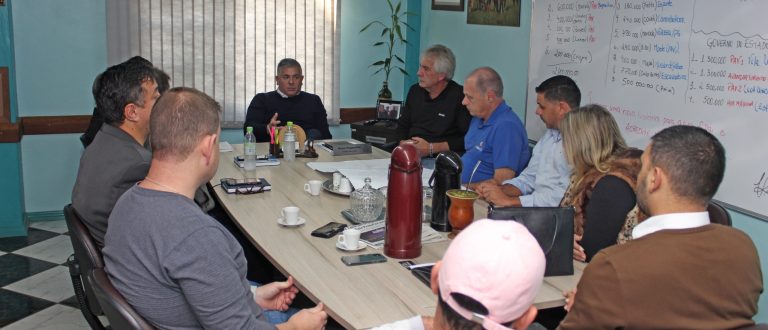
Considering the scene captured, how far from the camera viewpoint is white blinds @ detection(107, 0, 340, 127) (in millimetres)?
5395

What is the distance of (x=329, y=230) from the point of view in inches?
104

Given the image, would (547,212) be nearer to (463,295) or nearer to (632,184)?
(632,184)

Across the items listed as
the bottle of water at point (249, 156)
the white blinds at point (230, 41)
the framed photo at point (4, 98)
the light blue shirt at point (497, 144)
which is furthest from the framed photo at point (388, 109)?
the framed photo at point (4, 98)

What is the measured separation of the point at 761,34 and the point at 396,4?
350cm

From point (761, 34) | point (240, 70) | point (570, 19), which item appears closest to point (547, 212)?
point (761, 34)

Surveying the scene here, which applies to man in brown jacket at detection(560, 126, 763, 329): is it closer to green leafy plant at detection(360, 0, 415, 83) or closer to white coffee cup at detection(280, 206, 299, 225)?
white coffee cup at detection(280, 206, 299, 225)

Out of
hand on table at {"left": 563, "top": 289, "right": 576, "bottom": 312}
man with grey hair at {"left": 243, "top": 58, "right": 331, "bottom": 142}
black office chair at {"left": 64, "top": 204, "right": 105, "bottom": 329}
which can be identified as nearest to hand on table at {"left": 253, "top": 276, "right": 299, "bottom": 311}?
black office chair at {"left": 64, "top": 204, "right": 105, "bottom": 329}

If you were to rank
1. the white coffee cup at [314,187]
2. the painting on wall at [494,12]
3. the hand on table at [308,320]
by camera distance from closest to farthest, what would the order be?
the hand on table at [308,320] → the white coffee cup at [314,187] → the painting on wall at [494,12]

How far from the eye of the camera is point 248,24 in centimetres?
566

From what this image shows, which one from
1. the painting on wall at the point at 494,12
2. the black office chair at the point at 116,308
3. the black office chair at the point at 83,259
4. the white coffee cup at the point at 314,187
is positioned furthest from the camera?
the painting on wall at the point at 494,12

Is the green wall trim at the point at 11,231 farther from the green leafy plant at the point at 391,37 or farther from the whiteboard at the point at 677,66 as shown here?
the whiteboard at the point at 677,66

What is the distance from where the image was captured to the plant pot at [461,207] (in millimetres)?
2551

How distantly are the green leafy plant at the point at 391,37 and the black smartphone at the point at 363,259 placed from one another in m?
3.77

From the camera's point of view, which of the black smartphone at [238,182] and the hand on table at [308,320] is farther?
the black smartphone at [238,182]
